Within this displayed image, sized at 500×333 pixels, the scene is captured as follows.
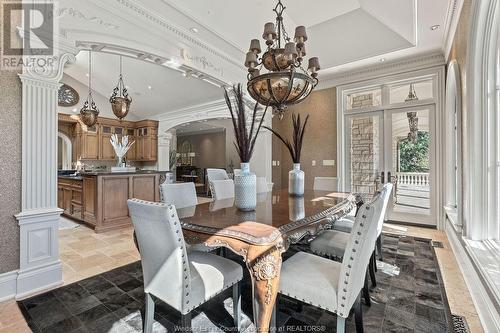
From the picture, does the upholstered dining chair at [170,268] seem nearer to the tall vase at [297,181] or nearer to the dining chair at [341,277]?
the dining chair at [341,277]

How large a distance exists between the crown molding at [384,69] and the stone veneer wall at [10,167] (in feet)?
16.5

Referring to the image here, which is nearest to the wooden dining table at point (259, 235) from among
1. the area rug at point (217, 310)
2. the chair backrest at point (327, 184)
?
the area rug at point (217, 310)

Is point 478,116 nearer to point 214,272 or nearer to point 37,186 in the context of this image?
point 214,272

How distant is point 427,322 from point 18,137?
3.59 metres

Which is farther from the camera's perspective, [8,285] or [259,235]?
[8,285]

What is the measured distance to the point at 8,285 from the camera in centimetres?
209

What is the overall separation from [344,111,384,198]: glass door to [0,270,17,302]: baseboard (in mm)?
5010

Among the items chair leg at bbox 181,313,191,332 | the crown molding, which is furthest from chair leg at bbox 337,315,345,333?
the crown molding

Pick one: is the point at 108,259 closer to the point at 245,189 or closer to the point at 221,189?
the point at 221,189

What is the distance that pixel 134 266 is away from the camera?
2752 mm

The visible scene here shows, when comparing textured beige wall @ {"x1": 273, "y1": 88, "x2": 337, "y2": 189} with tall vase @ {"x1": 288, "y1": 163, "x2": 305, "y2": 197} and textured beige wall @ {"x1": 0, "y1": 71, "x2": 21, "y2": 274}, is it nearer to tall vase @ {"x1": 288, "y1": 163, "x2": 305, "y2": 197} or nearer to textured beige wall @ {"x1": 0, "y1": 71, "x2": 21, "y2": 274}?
tall vase @ {"x1": 288, "y1": 163, "x2": 305, "y2": 197}

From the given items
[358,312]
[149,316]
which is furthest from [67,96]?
[358,312]

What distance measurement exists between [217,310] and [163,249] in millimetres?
917

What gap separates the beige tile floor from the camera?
185cm
